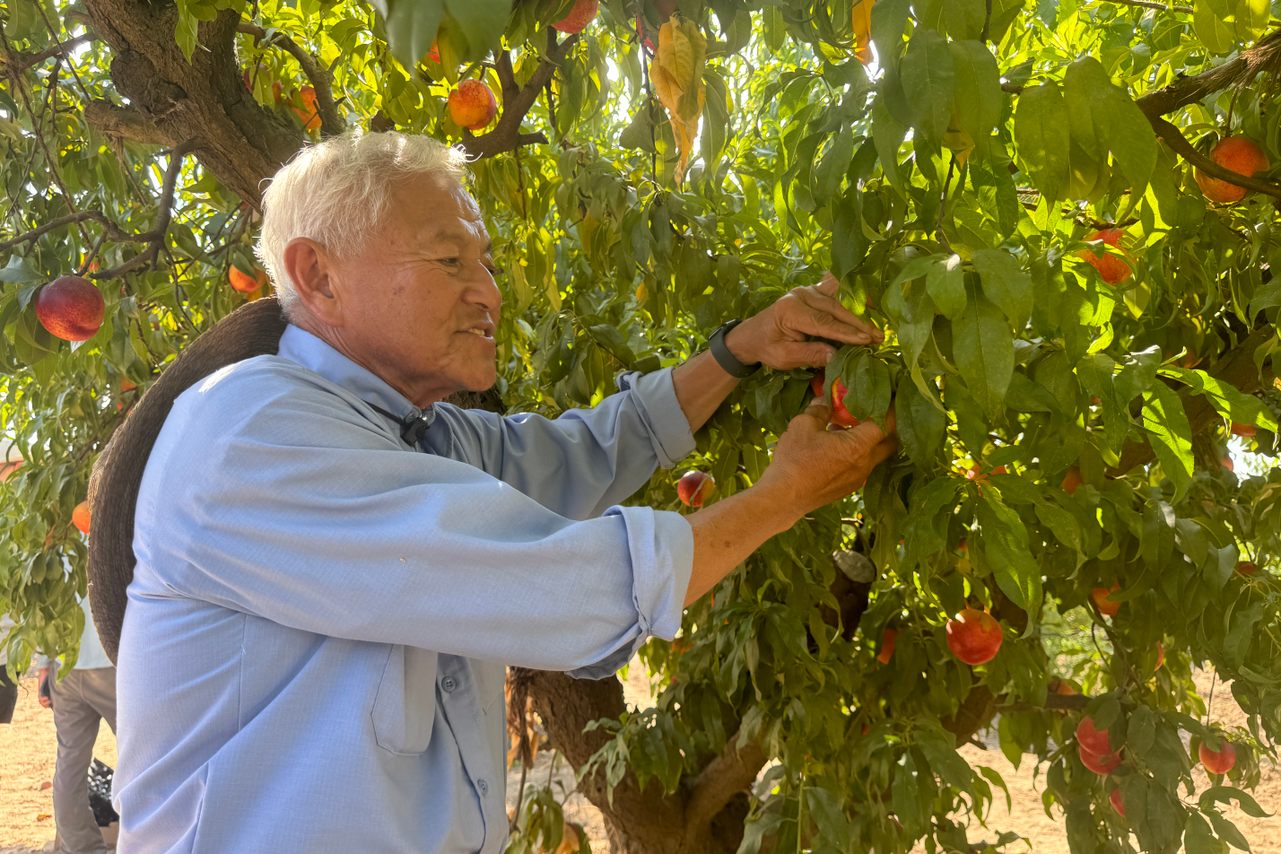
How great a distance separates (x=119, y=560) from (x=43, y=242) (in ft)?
3.90

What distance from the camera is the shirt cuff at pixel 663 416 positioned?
186 centimetres

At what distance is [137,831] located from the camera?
53.1 inches

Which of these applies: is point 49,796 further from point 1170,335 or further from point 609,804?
point 1170,335

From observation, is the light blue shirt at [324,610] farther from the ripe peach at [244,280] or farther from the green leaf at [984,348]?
the ripe peach at [244,280]

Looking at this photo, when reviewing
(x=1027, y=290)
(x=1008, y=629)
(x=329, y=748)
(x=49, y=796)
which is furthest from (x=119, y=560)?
(x=49, y=796)

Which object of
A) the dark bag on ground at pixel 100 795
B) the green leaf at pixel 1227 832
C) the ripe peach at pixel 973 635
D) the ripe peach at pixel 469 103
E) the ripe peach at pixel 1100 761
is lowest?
the dark bag on ground at pixel 100 795

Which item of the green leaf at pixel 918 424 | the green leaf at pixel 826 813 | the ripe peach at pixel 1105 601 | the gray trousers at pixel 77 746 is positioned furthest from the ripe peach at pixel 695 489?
the gray trousers at pixel 77 746

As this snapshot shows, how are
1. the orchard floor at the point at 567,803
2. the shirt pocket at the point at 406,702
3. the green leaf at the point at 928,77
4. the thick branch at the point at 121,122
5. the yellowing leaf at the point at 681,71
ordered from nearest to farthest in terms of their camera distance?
the green leaf at the point at 928,77 → the yellowing leaf at the point at 681,71 → the shirt pocket at the point at 406,702 → the thick branch at the point at 121,122 → the orchard floor at the point at 567,803

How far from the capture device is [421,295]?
158 centimetres

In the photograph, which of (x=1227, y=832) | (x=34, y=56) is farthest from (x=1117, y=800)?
(x=34, y=56)

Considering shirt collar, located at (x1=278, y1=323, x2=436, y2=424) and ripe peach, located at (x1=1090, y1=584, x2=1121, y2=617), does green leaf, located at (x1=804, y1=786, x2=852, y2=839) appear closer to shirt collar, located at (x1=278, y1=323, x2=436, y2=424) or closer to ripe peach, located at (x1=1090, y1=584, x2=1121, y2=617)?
ripe peach, located at (x1=1090, y1=584, x2=1121, y2=617)

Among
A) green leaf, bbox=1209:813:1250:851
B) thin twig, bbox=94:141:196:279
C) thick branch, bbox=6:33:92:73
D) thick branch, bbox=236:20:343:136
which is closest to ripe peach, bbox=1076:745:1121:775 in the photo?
green leaf, bbox=1209:813:1250:851

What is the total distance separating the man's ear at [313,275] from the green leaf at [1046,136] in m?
0.97

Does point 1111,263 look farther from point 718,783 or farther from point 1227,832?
point 718,783
